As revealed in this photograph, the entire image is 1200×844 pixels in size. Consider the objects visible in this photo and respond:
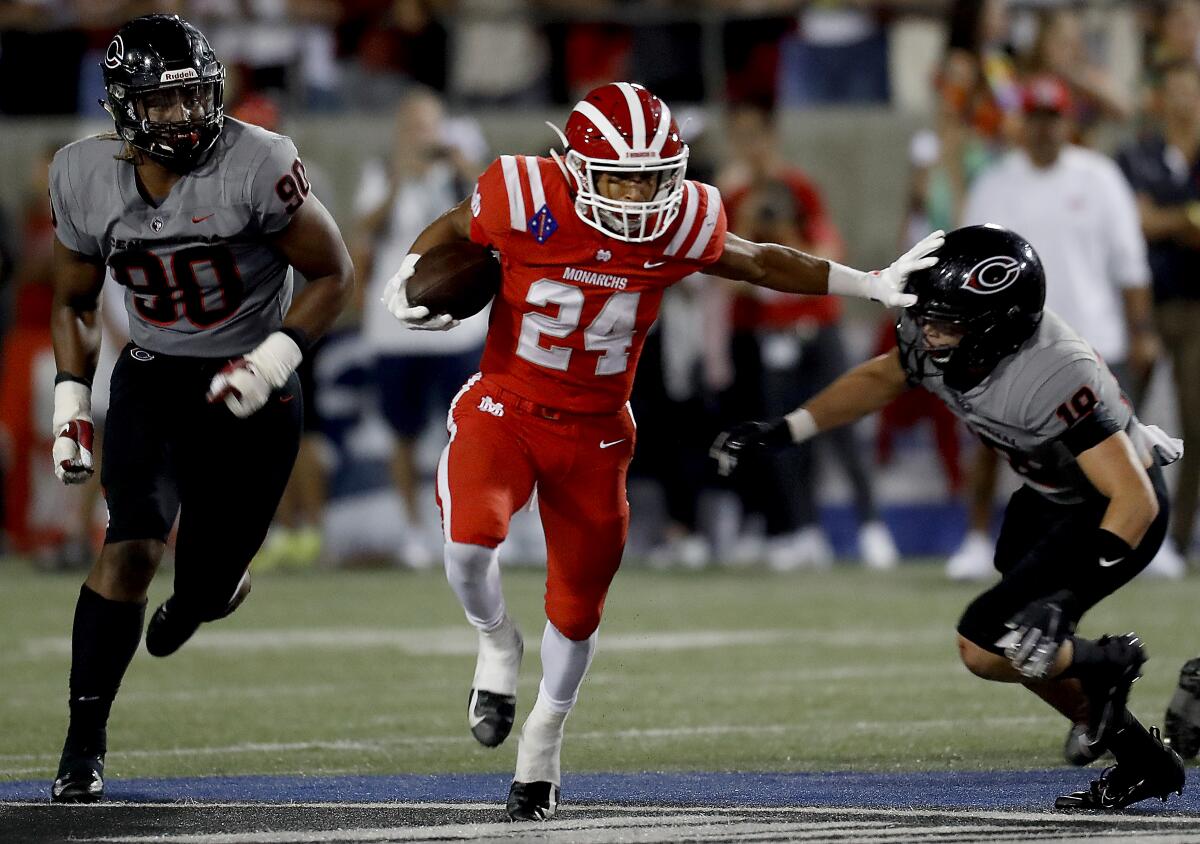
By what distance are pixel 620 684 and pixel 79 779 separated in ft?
9.05

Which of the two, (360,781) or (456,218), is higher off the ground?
(456,218)

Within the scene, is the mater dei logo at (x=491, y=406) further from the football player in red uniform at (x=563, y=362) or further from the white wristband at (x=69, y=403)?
the white wristband at (x=69, y=403)

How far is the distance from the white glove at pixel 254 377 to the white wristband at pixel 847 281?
1.44 metres

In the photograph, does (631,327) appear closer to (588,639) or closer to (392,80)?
(588,639)

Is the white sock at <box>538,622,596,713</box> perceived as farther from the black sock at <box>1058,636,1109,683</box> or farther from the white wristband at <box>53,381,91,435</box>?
the white wristband at <box>53,381,91,435</box>

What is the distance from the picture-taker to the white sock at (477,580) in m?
5.34

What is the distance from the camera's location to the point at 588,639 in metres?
5.46

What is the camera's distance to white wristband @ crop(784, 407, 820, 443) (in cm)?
581

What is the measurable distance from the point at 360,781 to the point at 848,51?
27.0 feet

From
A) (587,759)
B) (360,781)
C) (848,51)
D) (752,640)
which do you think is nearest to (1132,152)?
(848,51)

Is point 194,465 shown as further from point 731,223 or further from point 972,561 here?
point 731,223

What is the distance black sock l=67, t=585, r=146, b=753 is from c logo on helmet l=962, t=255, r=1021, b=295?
7.59 feet

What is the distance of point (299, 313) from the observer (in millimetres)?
5852

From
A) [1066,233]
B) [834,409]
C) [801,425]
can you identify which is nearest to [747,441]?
[801,425]
